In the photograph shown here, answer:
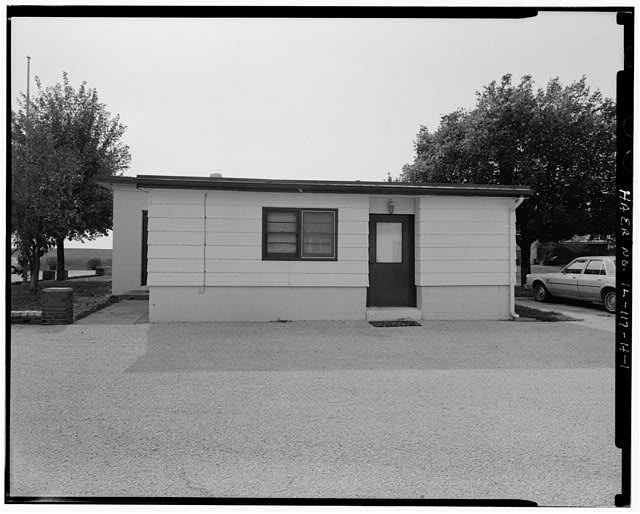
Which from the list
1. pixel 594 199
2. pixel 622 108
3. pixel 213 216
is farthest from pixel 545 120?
pixel 622 108

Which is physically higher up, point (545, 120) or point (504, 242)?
point (545, 120)

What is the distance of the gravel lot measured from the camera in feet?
10.7

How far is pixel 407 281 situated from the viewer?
1114 cm

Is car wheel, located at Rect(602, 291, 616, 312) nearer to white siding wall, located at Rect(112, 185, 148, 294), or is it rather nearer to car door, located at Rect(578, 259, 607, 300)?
car door, located at Rect(578, 259, 607, 300)

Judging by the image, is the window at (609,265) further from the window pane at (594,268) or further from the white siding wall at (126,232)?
the white siding wall at (126,232)

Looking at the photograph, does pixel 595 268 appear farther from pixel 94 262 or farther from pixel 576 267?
pixel 94 262

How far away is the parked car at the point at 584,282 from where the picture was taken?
1264cm

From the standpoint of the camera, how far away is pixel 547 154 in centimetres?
1798

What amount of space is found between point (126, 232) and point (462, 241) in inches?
393

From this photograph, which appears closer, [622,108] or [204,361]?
[622,108]

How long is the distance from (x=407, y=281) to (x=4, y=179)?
9.32m

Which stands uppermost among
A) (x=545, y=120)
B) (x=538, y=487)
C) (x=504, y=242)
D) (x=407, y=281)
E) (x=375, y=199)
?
(x=545, y=120)

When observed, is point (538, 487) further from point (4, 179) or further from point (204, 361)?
point (204, 361)

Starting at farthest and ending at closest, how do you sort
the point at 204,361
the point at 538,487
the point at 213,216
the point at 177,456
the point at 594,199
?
the point at 594,199
the point at 213,216
the point at 204,361
the point at 177,456
the point at 538,487
